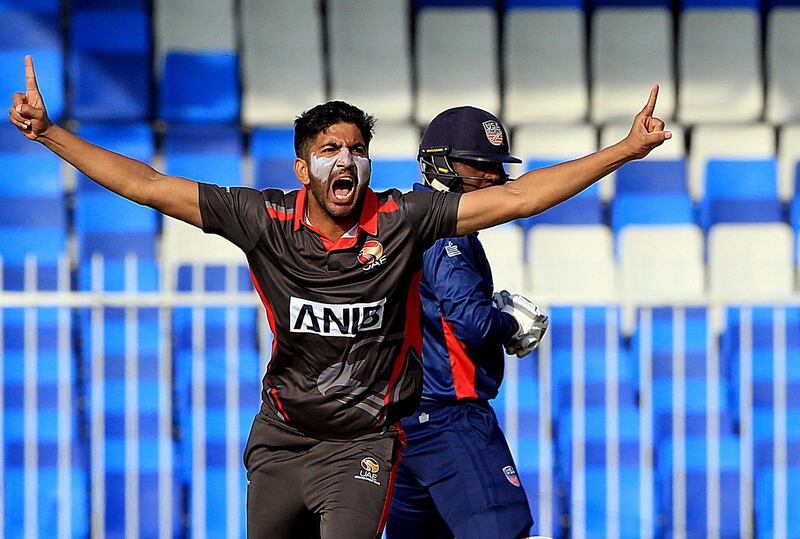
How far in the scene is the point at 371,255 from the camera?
526cm

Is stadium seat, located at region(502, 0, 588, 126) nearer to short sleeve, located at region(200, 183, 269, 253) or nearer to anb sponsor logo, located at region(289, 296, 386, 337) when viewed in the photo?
short sleeve, located at region(200, 183, 269, 253)

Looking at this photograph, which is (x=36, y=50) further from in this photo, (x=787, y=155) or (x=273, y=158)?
(x=787, y=155)

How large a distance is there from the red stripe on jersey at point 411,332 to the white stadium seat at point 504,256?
399 centimetres

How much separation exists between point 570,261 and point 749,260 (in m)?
1.36

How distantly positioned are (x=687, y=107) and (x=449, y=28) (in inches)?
82.0

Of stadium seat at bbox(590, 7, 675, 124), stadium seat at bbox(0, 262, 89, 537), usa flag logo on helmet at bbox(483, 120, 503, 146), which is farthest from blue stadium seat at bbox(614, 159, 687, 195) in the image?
usa flag logo on helmet at bbox(483, 120, 503, 146)

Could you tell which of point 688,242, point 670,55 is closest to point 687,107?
point 670,55

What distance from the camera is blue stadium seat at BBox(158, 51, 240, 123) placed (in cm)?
1144

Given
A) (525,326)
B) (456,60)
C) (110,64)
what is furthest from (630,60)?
(525,326)

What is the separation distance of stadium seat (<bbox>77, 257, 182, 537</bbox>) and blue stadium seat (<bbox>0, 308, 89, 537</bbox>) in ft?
0.52

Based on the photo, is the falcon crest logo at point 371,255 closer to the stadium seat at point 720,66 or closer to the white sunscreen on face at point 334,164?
the white sunscreen on face at point 334,164

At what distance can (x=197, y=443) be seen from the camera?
892 cm

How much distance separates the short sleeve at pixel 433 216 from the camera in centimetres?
529

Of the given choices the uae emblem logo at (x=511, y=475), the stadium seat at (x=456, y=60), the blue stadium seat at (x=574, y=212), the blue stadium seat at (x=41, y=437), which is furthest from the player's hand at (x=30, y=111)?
the stadium seat at (x=456, y=60)
